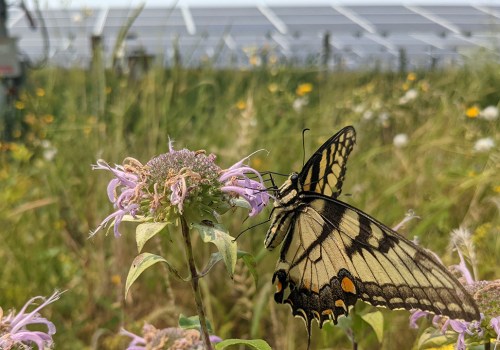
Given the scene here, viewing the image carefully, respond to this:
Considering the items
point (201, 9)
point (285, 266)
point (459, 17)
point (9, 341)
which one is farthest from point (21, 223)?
point (459, 17)

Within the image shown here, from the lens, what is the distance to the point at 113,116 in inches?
103

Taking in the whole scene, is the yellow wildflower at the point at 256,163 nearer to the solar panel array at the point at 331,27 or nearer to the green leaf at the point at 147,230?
the green leaf at the point at 147,230

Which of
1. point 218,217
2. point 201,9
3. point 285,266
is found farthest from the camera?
point 201,9

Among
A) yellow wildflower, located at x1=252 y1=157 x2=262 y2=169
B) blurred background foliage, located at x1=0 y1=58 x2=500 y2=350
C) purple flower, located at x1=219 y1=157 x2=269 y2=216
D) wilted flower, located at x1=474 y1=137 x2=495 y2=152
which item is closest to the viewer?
purple flower, located at x1=219 y1=157 x2=269 y2=216

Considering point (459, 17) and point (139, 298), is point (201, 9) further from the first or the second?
point (139, 298)

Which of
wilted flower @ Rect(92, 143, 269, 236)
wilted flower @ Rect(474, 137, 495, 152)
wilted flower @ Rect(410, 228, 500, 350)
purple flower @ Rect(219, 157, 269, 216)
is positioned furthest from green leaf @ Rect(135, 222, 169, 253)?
wilted flower @ Rect(474, 137, 495, 152)

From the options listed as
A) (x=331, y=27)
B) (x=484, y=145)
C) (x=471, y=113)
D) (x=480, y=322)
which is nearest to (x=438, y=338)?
(x=480, y=322)

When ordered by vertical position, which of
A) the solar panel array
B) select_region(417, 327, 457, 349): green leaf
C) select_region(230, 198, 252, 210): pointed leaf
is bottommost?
the solar panel array

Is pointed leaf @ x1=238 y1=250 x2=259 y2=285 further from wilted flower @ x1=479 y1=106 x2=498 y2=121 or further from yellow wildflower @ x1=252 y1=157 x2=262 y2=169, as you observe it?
wilted flower @ x1=479 y1=106 x2=498 y2=121

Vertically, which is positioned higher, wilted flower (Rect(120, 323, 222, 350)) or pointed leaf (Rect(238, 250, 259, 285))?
pointed leaf (Rect(238, 250, 259, 285))

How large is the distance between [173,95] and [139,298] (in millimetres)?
855

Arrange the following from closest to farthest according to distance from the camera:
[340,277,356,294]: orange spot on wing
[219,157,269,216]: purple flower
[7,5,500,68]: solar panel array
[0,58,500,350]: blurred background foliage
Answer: [219,157,269,216]: purple flower < [340,277,356,294]: orange spot on wing < [0,58,500,350]: blurred background foliage < [7,5,500,68]: solar panel array

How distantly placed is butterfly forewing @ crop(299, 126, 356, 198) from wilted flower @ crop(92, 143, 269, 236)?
26 centimetres

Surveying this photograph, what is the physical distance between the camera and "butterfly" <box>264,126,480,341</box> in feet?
3.21
